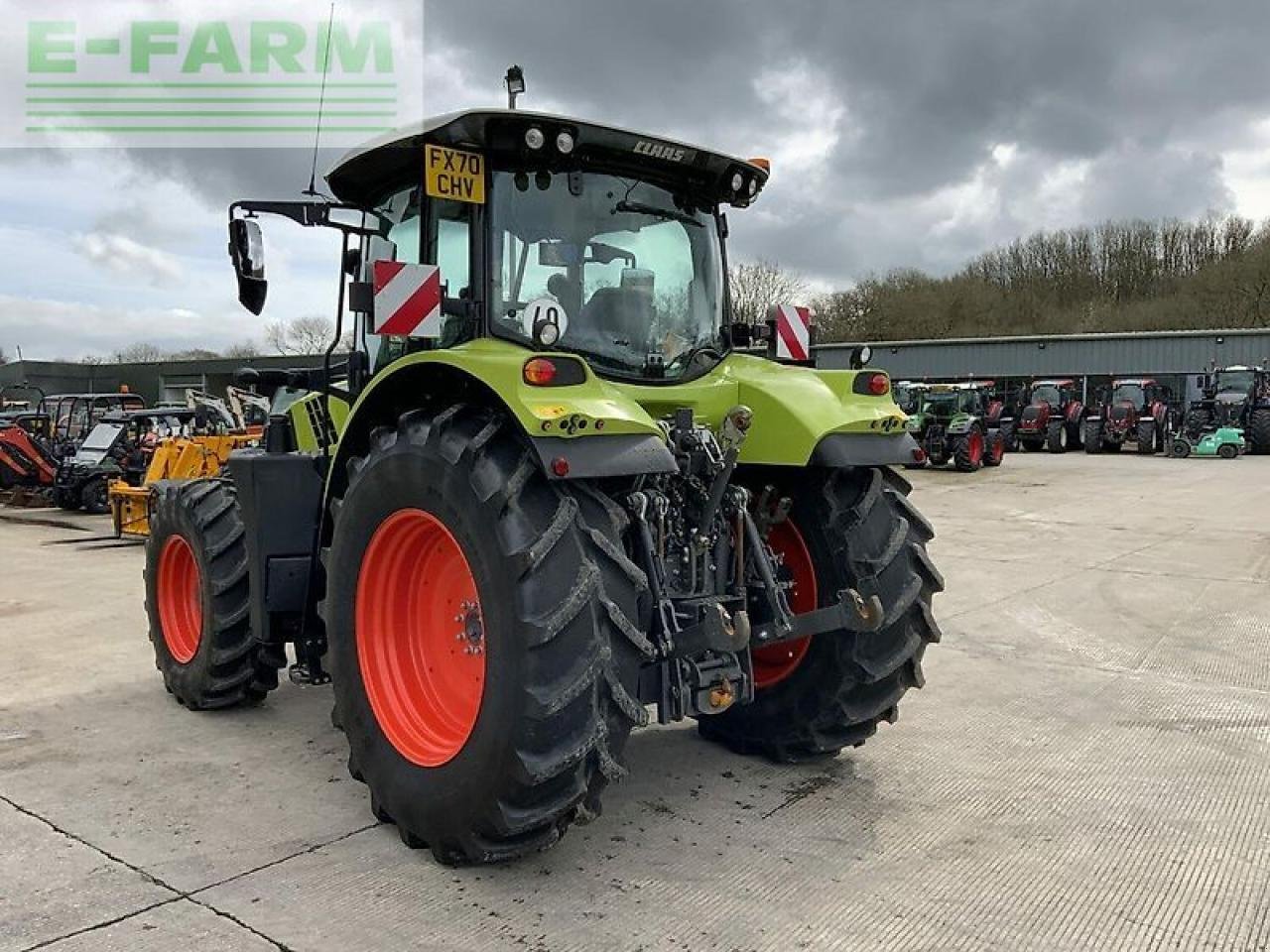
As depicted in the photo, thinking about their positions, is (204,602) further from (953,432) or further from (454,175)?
(953,432)

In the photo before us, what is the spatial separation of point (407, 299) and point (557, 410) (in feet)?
2.99

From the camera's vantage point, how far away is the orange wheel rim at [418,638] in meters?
3.52

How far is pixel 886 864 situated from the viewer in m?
3.34

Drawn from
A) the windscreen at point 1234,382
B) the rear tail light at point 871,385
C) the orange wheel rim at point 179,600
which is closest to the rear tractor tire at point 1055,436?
the windscreen at point 1234,382

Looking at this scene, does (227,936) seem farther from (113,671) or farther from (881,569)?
(113,671)

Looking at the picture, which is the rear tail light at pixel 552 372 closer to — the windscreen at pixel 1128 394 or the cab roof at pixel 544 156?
the cab roof at pixel 544 156

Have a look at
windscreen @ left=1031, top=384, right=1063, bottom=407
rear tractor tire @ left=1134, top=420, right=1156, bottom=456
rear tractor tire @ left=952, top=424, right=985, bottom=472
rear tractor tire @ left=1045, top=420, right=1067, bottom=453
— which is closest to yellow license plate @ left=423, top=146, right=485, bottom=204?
rear tractor tire @ left=952, top=424, right=985, bottom=472

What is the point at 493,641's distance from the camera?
118 inches

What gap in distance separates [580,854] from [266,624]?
1779 mm

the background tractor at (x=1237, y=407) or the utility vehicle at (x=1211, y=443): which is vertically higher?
the background tractor at (x=1237, y=407)

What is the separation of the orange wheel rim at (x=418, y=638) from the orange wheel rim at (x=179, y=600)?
204 cm

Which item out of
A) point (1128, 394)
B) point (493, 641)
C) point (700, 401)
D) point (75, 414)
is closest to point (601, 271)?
point (700, 401)

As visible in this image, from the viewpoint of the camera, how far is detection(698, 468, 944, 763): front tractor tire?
3904mm

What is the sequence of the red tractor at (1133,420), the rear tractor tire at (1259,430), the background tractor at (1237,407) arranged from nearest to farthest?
the rear tractor tire at (1259,430) → the background tractor at (1237,407) → the red tractor at (1133,420)
